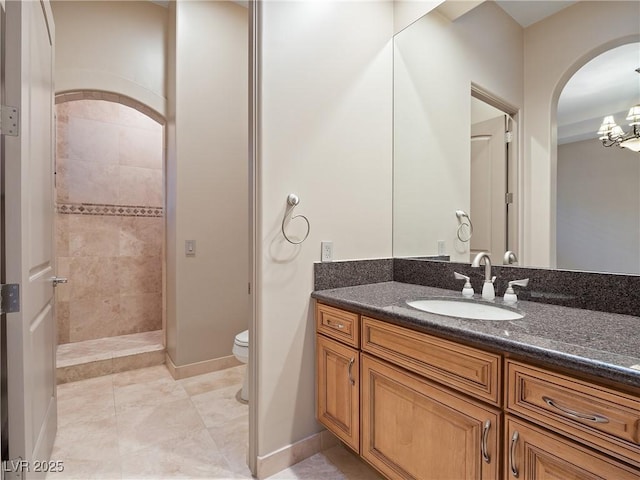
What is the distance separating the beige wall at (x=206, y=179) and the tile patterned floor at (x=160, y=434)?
15.6 inches

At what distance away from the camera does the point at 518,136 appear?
1543mm

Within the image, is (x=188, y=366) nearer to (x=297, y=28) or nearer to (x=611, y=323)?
(x=297, y=28)

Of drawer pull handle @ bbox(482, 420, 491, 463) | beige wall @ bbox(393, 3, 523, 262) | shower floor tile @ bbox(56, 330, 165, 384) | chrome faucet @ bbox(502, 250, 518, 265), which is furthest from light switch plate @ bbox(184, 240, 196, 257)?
drawer pull handle @ bbox(482, 420, 491, 463)

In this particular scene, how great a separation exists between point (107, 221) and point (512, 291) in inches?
139

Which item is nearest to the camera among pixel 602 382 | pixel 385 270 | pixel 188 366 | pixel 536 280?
pixel 602 382

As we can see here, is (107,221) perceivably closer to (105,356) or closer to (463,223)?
(105,356)

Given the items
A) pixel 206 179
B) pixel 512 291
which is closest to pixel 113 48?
pixel 206 179

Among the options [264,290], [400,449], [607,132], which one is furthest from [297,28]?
[400,449]

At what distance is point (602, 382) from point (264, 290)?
3.89 ft

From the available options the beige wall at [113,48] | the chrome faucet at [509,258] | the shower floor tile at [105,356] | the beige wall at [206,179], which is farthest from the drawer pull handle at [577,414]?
the beige wall at [113,48]

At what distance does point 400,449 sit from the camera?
1.24 meters

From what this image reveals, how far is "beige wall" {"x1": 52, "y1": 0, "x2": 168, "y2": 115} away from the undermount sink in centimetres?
260

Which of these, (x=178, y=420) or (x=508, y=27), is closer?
(x=508, y=27)

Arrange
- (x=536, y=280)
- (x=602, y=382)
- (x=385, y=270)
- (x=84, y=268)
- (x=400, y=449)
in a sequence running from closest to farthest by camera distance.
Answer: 1. (x=602, y=382)
2. (x=400, y=449)
3. (x=536, y=280)
4. (x=385, y=270)
5. (x=84, y=268)
